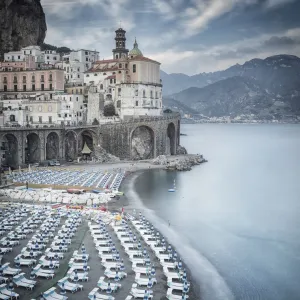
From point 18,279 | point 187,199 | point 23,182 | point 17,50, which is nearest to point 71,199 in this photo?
point 23,182

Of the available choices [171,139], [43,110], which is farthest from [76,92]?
[171,139]

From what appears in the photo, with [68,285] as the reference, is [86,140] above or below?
above

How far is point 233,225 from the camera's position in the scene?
169 ft

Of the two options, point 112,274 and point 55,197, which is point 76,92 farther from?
point 112,274

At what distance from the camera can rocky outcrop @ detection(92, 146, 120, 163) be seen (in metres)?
89.0

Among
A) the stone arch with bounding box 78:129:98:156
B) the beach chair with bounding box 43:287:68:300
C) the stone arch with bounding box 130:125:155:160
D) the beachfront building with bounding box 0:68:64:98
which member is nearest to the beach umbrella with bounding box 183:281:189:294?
the beach chair with bounding box 43:287:68:300

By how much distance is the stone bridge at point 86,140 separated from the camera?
78.2m

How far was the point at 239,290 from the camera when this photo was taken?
3344cm

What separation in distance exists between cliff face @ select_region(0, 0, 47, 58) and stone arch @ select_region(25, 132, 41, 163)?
37021mm

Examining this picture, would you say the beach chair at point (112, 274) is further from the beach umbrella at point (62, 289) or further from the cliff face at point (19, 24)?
the cliff face at point (19, 24)

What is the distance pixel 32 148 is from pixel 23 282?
5482 centimetres

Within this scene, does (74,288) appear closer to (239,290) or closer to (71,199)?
(239,290)

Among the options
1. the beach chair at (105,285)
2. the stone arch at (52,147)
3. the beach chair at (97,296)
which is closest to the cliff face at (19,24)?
the stone arch at (52,147)

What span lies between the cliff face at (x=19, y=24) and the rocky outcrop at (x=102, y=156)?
1587 inches
